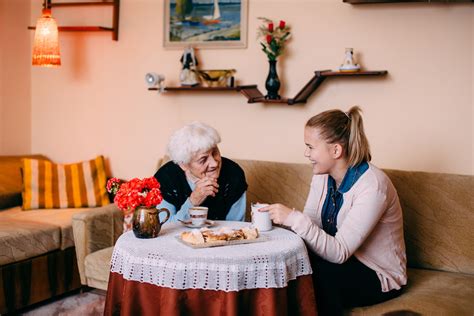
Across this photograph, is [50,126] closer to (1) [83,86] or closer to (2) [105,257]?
(1) [83,86]

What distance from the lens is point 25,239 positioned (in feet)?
10.5

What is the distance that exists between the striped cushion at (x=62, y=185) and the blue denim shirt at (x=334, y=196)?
6.40 ft

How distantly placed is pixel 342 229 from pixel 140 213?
0.76m

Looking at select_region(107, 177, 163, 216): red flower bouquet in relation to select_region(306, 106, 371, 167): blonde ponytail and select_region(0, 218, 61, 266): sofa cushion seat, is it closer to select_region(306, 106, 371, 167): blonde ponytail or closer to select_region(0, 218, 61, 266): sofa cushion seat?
→ select_region(306, 106, 371, 167): blonde ponytail

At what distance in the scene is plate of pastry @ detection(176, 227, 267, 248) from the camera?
2020 millimetres

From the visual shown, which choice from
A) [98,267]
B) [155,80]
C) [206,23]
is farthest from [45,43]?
[98,267]

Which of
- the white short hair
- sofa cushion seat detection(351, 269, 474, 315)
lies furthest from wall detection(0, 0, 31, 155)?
sofa cushion seat detection(351, 269, 474, 315)

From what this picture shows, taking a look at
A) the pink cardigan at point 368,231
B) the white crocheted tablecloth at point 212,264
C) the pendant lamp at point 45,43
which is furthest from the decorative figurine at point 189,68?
the white crocheted tablecloth at point 212,264

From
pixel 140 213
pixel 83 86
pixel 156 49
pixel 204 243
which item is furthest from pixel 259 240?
pixel 83 86

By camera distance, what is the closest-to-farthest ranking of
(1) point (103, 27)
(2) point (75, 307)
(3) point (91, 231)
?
1. (3) point (91, 231)
2. (2) point (75, 307)
3. (1) point (103, 27)

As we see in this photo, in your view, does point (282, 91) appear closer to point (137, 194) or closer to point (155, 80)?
point (155, 80)

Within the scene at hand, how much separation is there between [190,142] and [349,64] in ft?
3.74

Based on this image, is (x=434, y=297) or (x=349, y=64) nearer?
(x=434, y=297)

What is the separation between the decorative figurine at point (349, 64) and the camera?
3.21m
